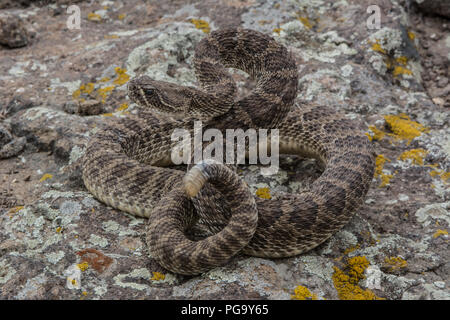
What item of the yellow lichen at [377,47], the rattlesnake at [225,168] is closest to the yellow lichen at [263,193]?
the rattlesnake at [225,168]

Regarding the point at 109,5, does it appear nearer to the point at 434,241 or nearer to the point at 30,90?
the point at 30,90

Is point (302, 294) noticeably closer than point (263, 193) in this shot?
Yes

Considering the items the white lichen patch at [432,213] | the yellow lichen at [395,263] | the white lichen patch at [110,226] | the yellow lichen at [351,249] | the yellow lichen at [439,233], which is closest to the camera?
the yellow lichen at [395,263]

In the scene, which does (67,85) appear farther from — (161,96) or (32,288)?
(32,288)

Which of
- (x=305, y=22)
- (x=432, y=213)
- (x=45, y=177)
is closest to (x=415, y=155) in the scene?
(x=432, y=213)

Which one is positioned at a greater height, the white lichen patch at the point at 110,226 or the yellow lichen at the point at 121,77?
the yellow lichen at the point at 121,77

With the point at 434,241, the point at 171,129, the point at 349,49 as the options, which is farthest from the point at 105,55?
the point at 434,241

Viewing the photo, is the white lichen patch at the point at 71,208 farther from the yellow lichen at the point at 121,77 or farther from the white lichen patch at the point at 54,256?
the yellow lichen at the point at 121,77
